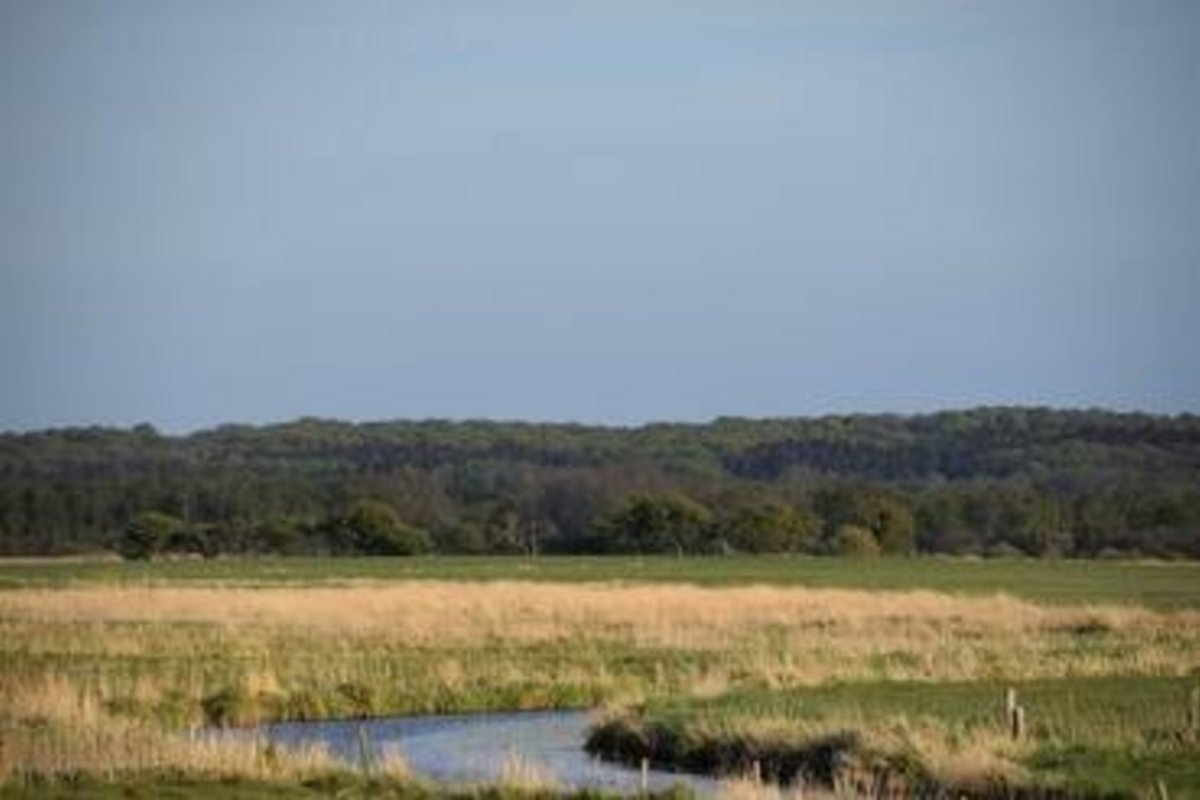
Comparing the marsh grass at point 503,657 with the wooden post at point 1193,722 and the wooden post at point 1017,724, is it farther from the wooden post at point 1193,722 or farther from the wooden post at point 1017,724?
the wooden post at point 1193,722

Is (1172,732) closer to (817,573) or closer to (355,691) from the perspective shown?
(355,691)

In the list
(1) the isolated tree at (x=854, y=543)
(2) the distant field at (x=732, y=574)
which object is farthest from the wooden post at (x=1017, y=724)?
(1) the isolated tree at (x=854, y=543)

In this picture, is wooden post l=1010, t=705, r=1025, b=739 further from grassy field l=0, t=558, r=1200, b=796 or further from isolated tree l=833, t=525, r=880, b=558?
isolated tree l=833, t=525, r=880, b=558

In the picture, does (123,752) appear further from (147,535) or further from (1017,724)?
(147,535)

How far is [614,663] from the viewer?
51.8m

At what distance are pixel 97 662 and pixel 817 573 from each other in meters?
56.8

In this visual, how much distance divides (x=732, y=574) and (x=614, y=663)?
48.0m

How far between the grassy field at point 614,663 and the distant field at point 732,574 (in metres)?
0.86

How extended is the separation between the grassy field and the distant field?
0.86 m

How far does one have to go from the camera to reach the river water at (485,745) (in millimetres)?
31344

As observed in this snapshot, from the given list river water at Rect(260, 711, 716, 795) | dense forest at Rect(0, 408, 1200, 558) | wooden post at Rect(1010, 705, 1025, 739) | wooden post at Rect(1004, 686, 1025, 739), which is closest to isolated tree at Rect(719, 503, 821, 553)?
dense forest at Rect(0, 408, 1200, 558)

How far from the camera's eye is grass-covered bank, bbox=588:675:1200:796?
27.7 meters

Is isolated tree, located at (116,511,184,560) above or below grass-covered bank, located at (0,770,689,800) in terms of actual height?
above

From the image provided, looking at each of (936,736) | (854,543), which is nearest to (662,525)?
(854,543)
